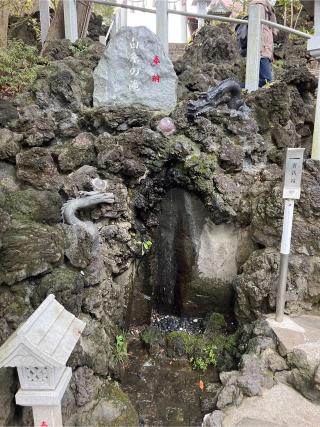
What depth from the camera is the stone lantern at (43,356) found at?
2973 mm

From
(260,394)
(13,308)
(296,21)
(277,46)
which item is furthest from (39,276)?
(296,21)

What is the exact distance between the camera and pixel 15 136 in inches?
255

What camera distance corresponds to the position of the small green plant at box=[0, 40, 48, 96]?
8203 mm

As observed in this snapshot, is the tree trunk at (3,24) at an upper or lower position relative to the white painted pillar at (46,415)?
upper

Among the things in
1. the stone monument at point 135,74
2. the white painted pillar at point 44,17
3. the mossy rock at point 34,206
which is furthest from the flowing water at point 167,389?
the white painted pillar at point 44,17

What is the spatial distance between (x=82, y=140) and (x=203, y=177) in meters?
2.49

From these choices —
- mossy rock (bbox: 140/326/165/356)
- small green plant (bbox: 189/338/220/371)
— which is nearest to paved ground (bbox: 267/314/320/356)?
small green plant (bbox: 189/338/220/371)

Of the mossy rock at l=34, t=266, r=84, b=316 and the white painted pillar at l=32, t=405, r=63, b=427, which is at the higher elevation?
the mossy rock at l=34, t=266, r=84, b=316

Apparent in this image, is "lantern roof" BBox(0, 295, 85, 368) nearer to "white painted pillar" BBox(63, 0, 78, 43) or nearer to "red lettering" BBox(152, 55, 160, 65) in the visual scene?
"red lettering" BBox(152, 55, 160, 65)

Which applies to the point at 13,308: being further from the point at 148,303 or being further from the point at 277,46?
the point at 277,46

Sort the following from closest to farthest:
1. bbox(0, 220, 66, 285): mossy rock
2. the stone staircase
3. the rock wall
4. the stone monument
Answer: bbox(0, 220, 66, 285): mossy rock, the rock wall, the stone monument, the stone staircase

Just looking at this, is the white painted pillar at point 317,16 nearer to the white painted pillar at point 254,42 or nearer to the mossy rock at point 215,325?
the white painted pillar at point 254,42

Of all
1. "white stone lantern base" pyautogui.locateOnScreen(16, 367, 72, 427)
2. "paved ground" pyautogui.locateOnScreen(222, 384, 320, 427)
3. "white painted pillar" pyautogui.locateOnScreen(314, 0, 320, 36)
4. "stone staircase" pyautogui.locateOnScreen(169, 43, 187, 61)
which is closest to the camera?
"white stone lantern base" pyautogui.locateOnScreen(16, 367, 72, 427)

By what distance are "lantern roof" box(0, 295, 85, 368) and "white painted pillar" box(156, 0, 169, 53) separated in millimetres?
7229
